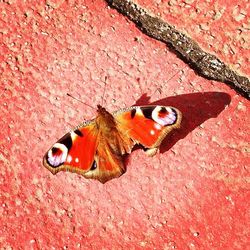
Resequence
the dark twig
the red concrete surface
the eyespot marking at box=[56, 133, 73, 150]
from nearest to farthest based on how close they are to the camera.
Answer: the red concrete surface
the eyespot marking at box=[56, 133, 73, 150]
the dark twig

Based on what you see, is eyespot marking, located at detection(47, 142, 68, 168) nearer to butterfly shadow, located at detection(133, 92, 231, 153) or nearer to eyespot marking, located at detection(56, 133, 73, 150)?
eyespot marking, located at detection(56, 133, 73, 150)

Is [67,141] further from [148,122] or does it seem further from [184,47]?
[184,47]

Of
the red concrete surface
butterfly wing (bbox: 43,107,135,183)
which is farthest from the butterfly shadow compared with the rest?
butterfly wing (bbox: 43,107,135,183)

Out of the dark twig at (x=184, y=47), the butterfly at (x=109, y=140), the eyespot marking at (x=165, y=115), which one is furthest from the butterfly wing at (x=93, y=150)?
the dark twig at (x=184, y=47)

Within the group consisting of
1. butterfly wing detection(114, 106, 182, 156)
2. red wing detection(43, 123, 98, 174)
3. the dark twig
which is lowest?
red wing detection(43, 123, 98, 174)

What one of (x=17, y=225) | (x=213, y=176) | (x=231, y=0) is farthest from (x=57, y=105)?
(x=231, y=0)

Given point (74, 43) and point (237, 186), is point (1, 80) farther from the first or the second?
point (237, 186)

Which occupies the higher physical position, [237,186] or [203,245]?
[237,186]

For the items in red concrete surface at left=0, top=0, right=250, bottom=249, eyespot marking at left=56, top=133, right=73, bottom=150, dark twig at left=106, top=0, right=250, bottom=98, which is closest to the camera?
red concrete surface at left=0, top=0, right=250, bottom=249
